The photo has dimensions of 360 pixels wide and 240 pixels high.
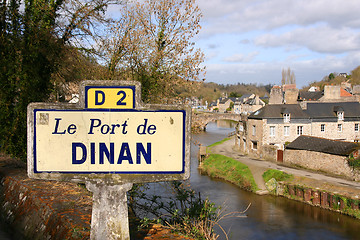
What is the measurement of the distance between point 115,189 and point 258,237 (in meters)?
19.3

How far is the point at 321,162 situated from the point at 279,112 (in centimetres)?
926

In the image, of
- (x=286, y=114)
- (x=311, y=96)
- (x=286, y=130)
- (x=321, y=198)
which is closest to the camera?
(x=321, y=198)

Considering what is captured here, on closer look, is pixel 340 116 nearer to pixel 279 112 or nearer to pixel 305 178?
pixel 279 112

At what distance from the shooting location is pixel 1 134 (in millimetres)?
11375

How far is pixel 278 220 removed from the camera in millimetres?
22766

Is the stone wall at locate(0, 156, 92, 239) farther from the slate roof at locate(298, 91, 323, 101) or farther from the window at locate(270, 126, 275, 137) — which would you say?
the slate roof at locate(298, 91, 323, 101)


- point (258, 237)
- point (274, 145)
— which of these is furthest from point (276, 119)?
point (258, 237)

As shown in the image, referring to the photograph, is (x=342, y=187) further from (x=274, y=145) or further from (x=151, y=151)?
(x=151, y=151)

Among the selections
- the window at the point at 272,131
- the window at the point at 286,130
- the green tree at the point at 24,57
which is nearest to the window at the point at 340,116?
the window at the point at 286,130

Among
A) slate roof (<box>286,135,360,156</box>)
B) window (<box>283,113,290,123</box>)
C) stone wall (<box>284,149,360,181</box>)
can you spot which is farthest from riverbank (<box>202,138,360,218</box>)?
window (<box>283,113,290,123</box>)

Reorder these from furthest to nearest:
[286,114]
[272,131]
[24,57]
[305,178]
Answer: [286,114]
[272,131]
[305,178]
[24,57]

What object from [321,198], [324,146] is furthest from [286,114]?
[321,198]

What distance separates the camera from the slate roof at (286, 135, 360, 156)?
2800 centimetres

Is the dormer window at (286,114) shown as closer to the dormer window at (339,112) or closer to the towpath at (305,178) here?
the towpath at (305,178)
